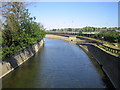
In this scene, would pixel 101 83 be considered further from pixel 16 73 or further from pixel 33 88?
pixel 16 73

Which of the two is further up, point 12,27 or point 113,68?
point 12,27

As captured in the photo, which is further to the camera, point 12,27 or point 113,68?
point 12,27

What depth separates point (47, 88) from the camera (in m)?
14.0

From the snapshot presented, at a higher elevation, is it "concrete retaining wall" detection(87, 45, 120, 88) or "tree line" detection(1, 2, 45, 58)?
"tree line" detection(1, 2, 45, 58)

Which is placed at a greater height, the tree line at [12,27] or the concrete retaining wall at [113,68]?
the tree line at [12,27]

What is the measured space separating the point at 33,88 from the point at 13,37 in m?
9.56

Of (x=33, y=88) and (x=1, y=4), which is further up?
(x=1, y=4)

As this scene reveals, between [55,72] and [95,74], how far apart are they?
4.96 metres

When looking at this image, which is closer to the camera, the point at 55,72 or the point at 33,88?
the point at 33,88

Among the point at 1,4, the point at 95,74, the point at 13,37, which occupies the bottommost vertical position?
the point at 95,74

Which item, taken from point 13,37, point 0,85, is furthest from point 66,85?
point 13,37

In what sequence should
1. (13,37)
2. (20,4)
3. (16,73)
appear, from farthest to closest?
1. (13,37)
2. (16,73)
3. (20,4)

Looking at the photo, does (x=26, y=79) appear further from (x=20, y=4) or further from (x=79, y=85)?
(x=20, y=4)

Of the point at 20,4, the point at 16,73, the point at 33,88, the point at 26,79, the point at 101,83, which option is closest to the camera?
the point at 20,4
